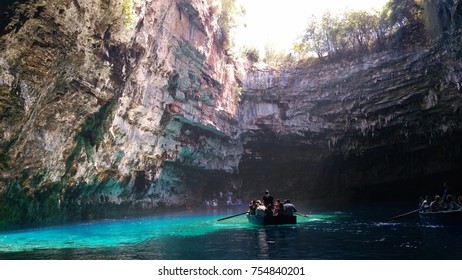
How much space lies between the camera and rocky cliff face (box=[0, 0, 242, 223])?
47.1 ft

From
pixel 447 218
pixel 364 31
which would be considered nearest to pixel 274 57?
pixel 364 31

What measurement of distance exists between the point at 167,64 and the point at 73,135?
6.59m

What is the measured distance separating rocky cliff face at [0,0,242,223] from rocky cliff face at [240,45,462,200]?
3749 millimetres

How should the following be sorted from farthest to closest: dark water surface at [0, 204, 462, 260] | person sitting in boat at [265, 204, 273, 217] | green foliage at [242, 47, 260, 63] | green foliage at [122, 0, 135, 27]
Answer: green foliage at [242, 47, 260, 63], person sitting in boat at [265, 204, 273, 217], green foliage at [122, 0, 135, 27], dark water surface at [0, 204, 462, 260]

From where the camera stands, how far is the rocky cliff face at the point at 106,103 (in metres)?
14.4

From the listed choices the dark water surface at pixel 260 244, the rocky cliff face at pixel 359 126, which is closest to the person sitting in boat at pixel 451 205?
the dark water surface at pixel 260 244

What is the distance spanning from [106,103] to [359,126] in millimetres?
18724

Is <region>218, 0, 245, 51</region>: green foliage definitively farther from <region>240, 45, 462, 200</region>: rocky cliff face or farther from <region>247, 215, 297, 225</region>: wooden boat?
<region>247, 215, 297, 225</region>: wooden boat

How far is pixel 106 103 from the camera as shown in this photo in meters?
18.4

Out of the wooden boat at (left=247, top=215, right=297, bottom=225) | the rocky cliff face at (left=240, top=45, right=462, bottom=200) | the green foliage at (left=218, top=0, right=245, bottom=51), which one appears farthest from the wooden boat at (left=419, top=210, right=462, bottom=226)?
the green foliage at (left=218, top=0, right=245, bottom=51)

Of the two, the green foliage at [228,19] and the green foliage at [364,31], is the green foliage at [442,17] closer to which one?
the green foliage at [364,31]

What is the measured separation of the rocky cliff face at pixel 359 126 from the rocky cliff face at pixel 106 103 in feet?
12.3
